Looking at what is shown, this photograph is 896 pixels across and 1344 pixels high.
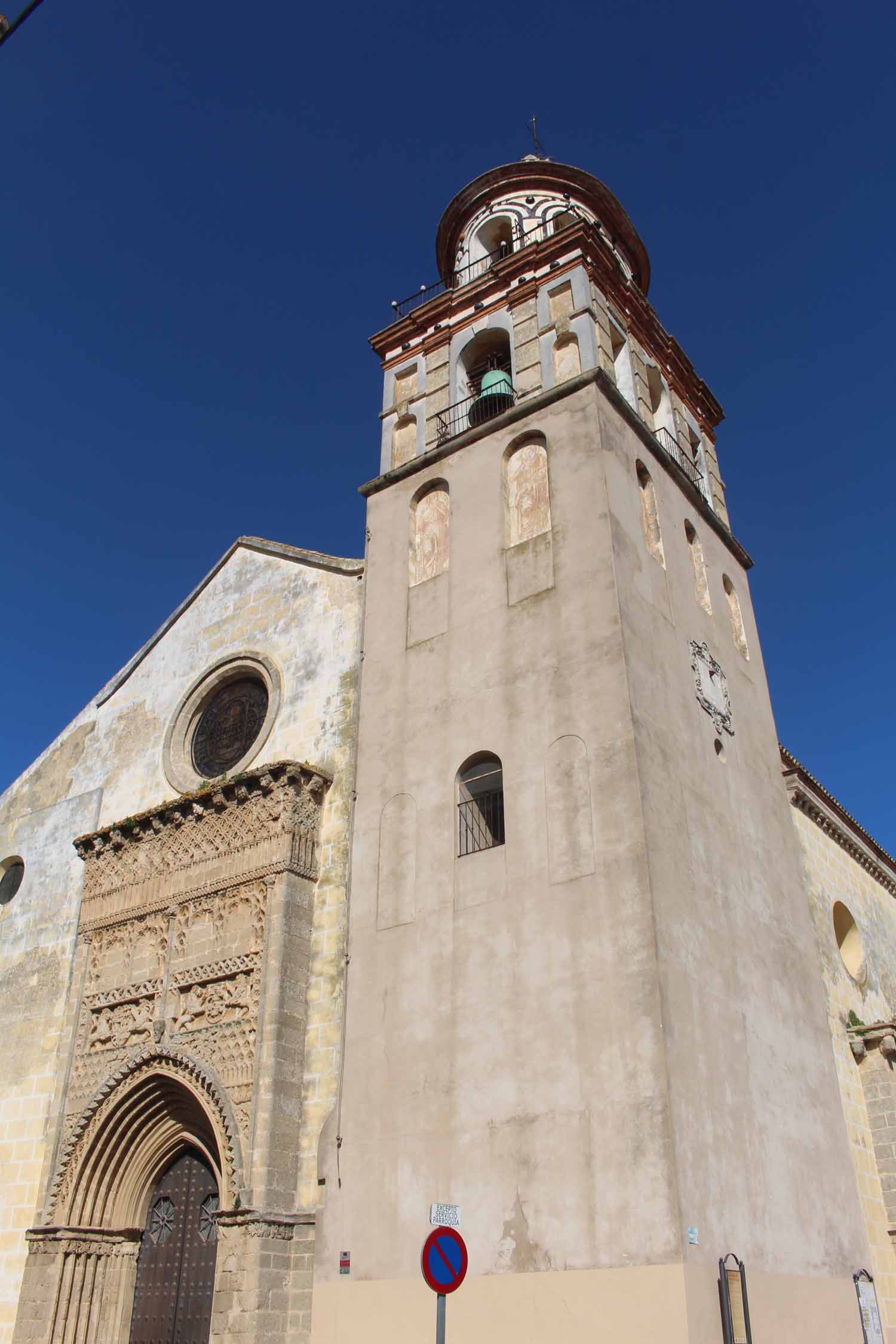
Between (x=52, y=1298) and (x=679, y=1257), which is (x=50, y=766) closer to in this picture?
(x=52, y=1298)

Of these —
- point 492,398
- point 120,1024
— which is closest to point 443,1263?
point 120,1024

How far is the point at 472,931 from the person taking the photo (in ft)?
37.6

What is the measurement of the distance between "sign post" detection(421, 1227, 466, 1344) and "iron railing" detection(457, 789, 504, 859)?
4.93 m

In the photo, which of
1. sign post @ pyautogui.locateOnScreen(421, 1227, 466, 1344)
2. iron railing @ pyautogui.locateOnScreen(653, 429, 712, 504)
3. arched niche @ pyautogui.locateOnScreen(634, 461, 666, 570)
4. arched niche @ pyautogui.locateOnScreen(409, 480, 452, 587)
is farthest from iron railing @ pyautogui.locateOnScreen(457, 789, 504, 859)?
iron railing @ pyautogui.locateOnScreen(653, 429, 712, 504)

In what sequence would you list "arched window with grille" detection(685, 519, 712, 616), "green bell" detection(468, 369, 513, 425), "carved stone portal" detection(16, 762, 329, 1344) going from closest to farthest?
"carved stone portal" detection(16, 762, 329, 1344), "arched window with grille" detection(685, 519, 712, 616), "green bell" detection(468, 369, 513, 425)

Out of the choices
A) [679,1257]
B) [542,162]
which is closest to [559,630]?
[679,1257]

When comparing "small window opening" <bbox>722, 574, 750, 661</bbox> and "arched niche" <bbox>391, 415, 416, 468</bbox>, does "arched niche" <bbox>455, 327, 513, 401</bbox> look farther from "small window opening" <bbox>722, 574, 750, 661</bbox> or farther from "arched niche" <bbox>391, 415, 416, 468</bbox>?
"small window opening" <bbox>722, 574, 750, 661</bbox>

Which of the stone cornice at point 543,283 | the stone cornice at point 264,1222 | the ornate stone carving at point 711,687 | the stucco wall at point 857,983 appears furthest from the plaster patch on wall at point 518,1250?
the stone cornice at point 543,283

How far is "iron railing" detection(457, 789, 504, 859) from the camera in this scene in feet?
40.1

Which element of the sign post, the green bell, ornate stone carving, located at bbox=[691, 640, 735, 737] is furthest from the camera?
the green bell

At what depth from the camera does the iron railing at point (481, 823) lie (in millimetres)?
12219

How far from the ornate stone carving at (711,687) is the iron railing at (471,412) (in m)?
4.42

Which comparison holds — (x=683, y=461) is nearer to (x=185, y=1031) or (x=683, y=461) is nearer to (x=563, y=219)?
(x=563, y=219)

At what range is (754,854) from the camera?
44.1 ft
